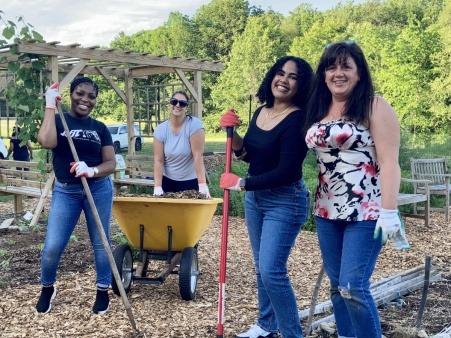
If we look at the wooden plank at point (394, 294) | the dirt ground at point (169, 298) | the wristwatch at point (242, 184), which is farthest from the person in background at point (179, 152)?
the wristwatch at point (242, 184)

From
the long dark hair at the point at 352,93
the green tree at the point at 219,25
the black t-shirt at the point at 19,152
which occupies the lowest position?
the black t-shirt at the point at 19,152

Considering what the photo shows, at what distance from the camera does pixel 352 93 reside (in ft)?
8.64

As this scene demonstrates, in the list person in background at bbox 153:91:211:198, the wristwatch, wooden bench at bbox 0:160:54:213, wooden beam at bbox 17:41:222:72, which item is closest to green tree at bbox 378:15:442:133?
wooden beam at bbox 17:41:222:72

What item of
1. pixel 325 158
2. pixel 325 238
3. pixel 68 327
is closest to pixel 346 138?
pixel 325 158

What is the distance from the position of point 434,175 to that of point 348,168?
252 inches

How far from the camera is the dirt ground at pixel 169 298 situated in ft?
12.0

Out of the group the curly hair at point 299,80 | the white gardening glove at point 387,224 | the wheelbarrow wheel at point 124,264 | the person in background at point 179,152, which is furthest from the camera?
the person in background at point 179,152

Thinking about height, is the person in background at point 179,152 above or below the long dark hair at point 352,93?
below

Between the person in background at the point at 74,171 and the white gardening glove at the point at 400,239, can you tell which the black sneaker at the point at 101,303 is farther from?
the white gardening glove at the point at 400,239

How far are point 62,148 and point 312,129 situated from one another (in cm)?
172

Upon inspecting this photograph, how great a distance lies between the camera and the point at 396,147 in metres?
2.53

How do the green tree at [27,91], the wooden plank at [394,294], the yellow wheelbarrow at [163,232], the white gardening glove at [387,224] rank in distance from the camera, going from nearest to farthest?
the white gardening glove at [387,224]
the wooden plank at [394,294]
the yellow wheelbarrow at [163,232]
the green tree at [27,91]

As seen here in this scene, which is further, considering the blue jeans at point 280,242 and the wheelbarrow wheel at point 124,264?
the wheelbarrow wheel at point 124,264

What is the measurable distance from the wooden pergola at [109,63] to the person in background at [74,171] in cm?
286
